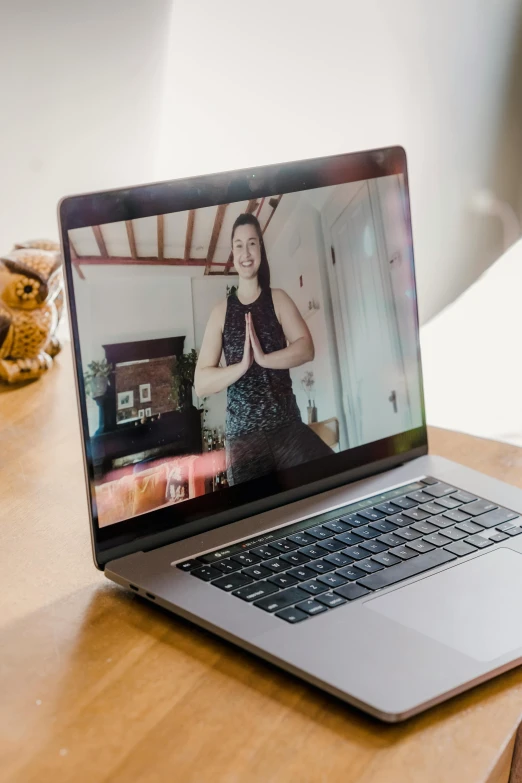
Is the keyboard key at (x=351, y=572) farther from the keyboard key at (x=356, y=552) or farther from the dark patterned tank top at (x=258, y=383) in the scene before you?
the dark patterned tank top at (x=258, y=383)

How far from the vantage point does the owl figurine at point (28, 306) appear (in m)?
1.02

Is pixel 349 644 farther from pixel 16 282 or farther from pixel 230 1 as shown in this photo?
pixel 230 1

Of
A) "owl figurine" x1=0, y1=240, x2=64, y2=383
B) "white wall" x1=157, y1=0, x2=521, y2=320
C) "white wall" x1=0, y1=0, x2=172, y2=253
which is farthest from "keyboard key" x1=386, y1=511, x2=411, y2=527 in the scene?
"white wall" x1=157, y1=0, x2=521, y2=320

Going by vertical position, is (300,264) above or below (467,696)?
above

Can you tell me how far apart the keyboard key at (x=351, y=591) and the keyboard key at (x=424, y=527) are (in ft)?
0.34

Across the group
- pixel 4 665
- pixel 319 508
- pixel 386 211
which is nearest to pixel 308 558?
pixel 319 508

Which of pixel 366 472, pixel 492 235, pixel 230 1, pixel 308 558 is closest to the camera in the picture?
pixel 308 558

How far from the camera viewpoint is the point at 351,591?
59cm

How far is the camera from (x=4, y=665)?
548mm

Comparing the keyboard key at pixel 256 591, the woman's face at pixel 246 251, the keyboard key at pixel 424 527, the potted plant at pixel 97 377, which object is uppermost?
the woman's face at pixel 246 251

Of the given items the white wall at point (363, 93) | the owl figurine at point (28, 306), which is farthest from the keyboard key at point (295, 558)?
the white wall at point (363, 93)

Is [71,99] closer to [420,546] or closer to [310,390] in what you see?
[310,390]

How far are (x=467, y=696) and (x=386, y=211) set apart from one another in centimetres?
45

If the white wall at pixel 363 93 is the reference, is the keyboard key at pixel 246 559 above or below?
below
